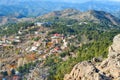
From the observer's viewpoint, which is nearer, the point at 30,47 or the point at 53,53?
the point at 53,53

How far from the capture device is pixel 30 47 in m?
138

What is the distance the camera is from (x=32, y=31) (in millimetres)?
171625

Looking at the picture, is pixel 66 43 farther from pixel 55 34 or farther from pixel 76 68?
pixel 76 68

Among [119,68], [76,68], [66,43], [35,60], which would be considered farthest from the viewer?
[66,43]

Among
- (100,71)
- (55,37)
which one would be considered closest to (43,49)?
(55,37)

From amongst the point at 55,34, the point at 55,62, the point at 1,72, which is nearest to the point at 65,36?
the point at 55,34

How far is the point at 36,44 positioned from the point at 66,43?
1457 centimetres

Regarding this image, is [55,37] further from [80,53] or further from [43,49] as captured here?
[80,53]

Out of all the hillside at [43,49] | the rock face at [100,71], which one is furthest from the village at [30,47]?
the rock face at [100,71]

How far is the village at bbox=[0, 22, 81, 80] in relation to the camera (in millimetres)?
118312

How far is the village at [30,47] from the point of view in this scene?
11831cm

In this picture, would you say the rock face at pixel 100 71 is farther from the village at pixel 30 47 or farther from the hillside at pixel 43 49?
the village at pixel 30 47

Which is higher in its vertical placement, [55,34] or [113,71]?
[113,71]

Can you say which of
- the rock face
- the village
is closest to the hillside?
the village
